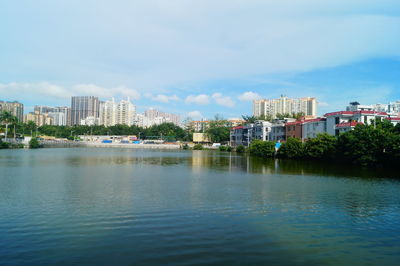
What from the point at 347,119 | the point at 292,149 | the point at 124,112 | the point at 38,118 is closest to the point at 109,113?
the point at 124,112

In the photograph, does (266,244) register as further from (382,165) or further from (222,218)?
(382,165)

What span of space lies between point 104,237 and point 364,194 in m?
15.9

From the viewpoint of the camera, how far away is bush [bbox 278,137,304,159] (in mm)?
52213

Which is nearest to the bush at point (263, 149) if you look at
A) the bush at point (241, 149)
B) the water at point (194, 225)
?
the bush at point (241, 149)

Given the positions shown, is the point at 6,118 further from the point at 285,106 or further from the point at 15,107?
the point at 285,106

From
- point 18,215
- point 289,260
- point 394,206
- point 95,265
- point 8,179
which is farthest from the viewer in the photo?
point 8,179

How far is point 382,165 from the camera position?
38.7 metres

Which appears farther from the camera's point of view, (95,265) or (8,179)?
(8,179)

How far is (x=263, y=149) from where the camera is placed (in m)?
63.6

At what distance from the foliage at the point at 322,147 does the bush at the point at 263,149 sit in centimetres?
1188

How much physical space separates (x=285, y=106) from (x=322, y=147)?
91.7 metres

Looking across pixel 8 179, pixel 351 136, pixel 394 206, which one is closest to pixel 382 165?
pixel 351 136

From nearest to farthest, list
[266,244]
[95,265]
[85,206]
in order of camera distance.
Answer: [95,265], [266,244], [85,206]

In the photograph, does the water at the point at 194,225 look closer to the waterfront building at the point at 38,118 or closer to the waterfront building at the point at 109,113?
the waterfront building at the point at 109,113
